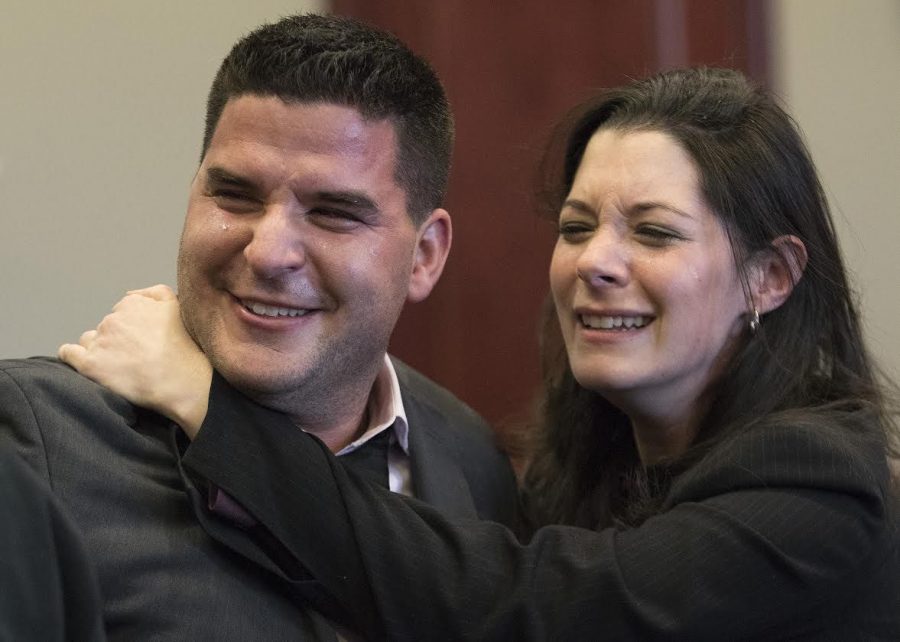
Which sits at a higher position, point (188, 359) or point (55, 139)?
point (55, 139)

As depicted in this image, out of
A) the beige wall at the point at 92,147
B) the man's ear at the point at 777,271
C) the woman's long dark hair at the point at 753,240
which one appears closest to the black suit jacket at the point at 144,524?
the woman's long dark hair at the point at 753,240

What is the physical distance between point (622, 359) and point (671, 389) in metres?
0.08

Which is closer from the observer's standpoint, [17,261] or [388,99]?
[388,99]

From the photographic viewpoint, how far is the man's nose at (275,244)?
4.86ft

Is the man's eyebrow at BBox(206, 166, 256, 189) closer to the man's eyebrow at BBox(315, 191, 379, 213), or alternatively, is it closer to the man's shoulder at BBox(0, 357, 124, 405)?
the man's eyebrow at BBox(315, 191, 379, 213)

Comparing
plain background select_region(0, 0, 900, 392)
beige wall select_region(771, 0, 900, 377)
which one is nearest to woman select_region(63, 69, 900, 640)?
plain background select_region(0, 0, 900, 392)

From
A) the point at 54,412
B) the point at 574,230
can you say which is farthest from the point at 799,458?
the point at 54,412

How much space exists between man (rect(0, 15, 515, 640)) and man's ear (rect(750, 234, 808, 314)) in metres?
0.39

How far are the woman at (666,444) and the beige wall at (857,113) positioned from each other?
0.87 m

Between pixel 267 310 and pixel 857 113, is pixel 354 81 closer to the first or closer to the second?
pixel 267 310

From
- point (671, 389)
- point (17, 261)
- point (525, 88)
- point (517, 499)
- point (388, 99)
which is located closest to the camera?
point (388, 99)

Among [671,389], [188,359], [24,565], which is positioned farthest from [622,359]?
[24,565]

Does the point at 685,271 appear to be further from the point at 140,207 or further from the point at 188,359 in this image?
the point at 140,207

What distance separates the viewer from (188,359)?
1.52 metres
